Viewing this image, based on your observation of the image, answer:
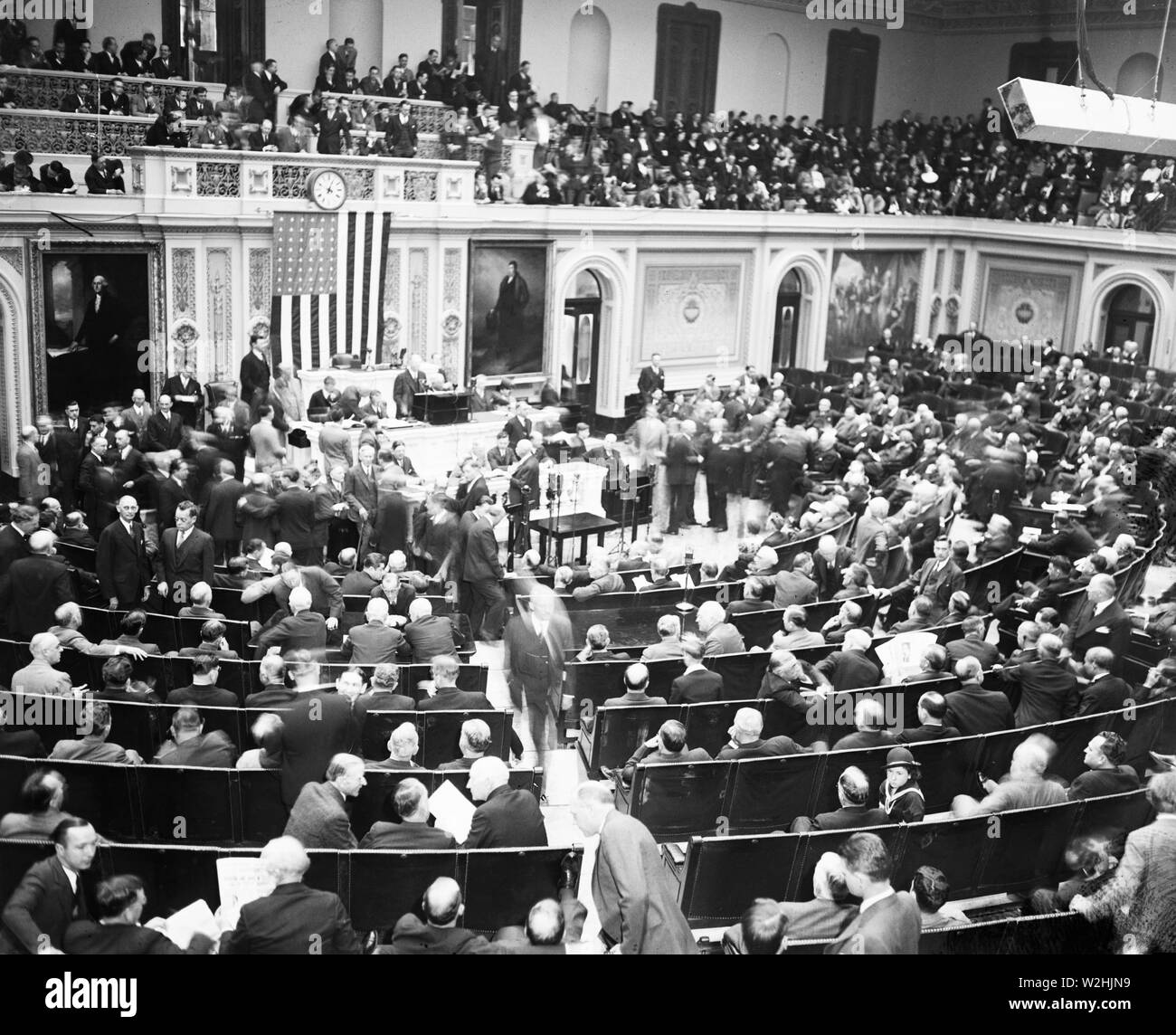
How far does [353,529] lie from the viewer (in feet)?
42.1

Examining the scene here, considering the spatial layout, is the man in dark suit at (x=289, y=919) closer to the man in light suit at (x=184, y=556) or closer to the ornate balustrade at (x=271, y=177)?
the man in light suit at (x=184, y=556)

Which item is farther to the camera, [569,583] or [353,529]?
[353,529]

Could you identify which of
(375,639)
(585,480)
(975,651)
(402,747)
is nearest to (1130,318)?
(585,480)

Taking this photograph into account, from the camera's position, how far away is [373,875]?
5.98 m

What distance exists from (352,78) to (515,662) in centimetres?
1439

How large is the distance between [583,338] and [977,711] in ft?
51.5

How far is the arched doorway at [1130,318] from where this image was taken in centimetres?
2522

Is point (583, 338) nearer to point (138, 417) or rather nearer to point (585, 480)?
point (585, 480)

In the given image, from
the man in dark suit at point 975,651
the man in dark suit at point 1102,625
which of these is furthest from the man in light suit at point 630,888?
the man in dark suit at point 1102,625

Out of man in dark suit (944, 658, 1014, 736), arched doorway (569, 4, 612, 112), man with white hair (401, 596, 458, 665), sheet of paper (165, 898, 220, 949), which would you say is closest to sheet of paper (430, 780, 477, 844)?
sheet of paper (165, 898, 220, 949)

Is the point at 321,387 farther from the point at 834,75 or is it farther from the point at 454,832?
the point at 834,75

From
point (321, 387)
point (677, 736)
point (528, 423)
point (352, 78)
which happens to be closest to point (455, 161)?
point (352, 78)

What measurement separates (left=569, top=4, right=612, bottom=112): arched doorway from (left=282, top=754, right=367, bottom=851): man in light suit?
20594 millimetres
